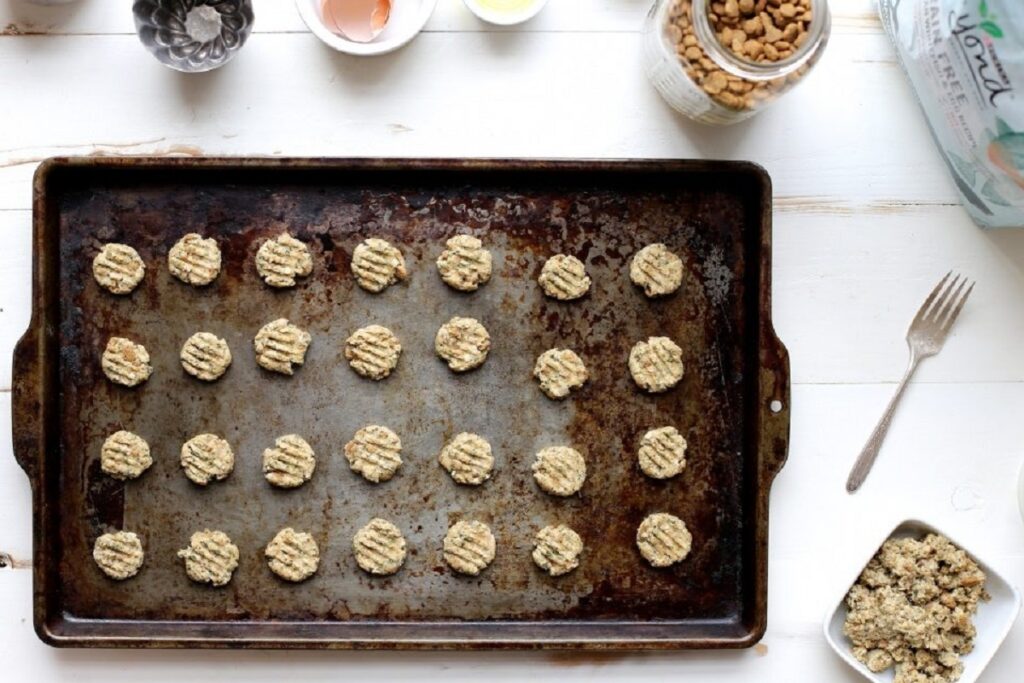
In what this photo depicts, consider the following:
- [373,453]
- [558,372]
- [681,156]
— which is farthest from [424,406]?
[681,156]

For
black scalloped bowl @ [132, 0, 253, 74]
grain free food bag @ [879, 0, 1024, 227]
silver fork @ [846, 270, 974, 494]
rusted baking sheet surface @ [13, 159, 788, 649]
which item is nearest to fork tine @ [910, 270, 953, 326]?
silver fork @ [846, 270, 974, 494]

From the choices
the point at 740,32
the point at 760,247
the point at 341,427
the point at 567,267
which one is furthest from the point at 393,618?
the point at 740,32

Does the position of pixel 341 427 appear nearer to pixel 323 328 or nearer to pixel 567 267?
pixel 323 328

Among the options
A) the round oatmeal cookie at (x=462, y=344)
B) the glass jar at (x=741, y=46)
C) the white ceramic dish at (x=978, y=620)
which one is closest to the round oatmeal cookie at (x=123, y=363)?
the round oatmeal cookie at (x=462, y=344)

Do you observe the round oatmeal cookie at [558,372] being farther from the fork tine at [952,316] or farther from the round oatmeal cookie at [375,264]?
the fork tine at [952,316]

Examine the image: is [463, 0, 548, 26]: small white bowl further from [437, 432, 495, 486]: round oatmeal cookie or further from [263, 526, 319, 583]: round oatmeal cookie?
[263, 526, 319, 583]: round oatmeal cookie
